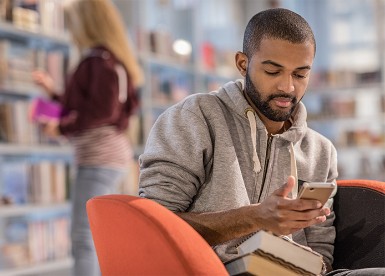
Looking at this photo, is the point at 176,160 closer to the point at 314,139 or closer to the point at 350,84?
the point at 314,139

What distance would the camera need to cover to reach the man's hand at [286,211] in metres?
1.43

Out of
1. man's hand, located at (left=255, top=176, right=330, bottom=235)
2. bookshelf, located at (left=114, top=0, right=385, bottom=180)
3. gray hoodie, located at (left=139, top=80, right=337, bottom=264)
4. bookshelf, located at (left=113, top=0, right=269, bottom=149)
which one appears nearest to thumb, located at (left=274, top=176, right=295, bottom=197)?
man's hand, located at (left=255, top=176, right=330, bottom=235)

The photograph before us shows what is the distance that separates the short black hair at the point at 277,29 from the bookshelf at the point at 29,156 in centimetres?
243

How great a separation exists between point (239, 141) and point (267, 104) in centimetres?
12

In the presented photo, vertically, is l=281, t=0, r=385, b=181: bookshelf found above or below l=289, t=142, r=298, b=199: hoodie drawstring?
below

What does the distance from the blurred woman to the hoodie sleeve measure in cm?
163

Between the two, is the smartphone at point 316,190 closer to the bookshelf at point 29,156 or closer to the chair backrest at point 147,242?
the chair backrest at point 147,242

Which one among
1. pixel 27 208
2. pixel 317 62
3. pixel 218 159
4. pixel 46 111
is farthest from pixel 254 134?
pixel 317 62

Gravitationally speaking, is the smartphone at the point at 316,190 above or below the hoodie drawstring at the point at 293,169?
above

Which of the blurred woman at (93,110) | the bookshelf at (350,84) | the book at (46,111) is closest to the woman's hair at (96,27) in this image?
the blurred woman at (93,110)

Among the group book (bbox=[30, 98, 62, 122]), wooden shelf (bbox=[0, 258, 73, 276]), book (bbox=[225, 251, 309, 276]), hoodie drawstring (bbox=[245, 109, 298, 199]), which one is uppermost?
hoodie drawstring (bbox=[245, 109, 298, 199])

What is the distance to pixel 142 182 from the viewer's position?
1678 mm

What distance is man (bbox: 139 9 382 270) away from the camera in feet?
5.40

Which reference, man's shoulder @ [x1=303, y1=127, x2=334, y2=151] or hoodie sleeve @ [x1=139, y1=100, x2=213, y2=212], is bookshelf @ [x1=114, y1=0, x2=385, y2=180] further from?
hoodie sleeve @ [x1=139, y1=100, x2=213, y2=212]
